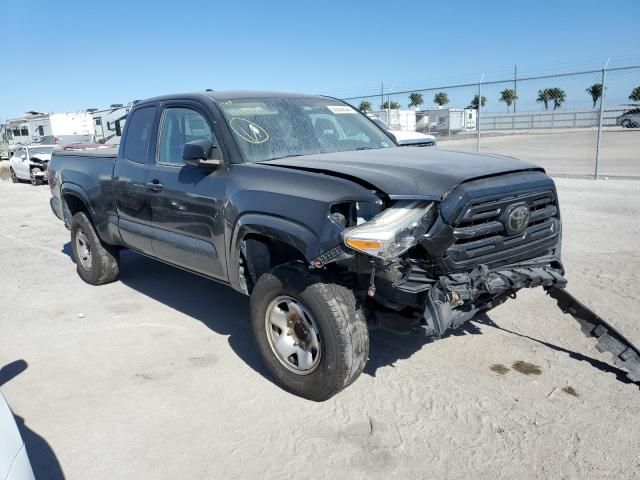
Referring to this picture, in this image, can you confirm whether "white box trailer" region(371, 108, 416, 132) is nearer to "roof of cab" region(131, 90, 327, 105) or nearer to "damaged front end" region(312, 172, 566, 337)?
"roof of cab" region(131, 90, 327, 105)

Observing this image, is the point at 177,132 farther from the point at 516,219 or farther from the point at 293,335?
the point at 516,219

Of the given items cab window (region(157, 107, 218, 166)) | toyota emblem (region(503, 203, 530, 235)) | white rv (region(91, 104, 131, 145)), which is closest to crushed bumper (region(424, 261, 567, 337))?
toyota emblem (region(503, 203, 530, 235))

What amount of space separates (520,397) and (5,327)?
14.9 ft

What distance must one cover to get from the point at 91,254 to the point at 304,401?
3.67 m

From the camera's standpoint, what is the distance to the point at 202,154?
3939 millimetres

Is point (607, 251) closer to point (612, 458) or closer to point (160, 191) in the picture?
point (612, 458)

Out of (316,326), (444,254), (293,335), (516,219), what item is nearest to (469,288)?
(444,254)

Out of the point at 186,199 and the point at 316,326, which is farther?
the point at 186,199

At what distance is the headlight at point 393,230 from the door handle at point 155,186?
219 centimetres

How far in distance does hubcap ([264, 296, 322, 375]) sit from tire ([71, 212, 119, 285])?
125 inches

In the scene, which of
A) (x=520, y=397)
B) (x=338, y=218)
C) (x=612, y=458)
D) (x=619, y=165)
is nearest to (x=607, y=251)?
(x=520, y=397)

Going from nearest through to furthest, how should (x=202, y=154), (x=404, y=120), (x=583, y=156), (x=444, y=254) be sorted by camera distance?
1. (x=444, y=254)
2. (x=202, y=154)
3. (x=583, y=156)
4. (x=404, y=120)

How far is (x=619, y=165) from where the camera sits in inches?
618

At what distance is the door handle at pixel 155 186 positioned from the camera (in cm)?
462
